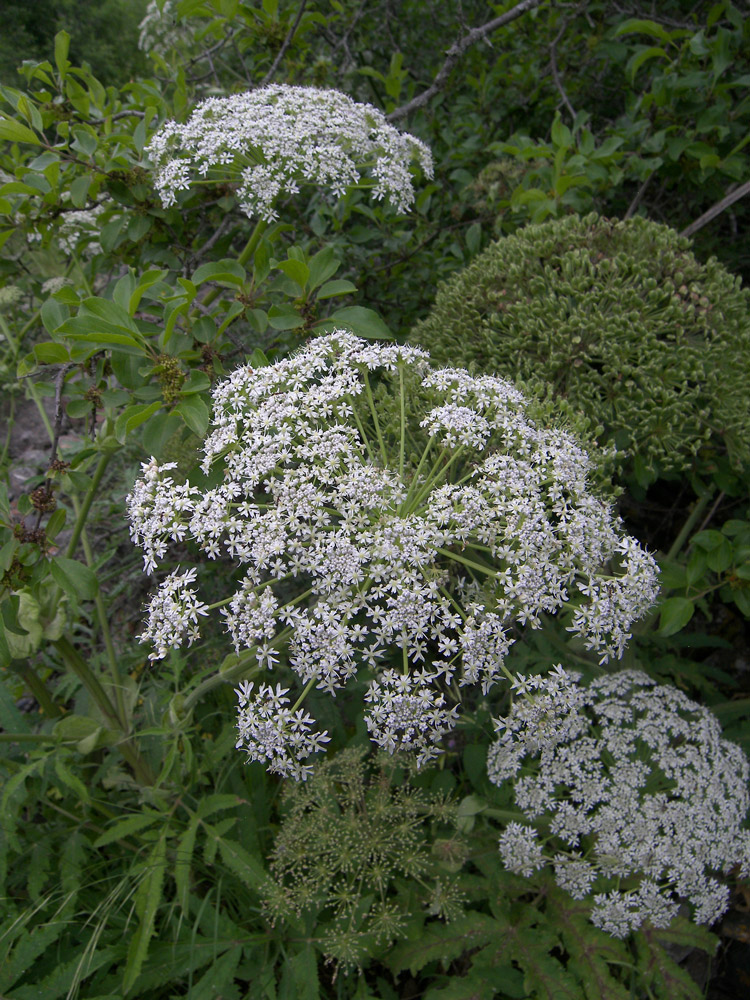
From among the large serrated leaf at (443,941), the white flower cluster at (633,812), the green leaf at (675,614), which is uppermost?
the green leaf at (675,614)

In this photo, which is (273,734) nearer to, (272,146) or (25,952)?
(25,952)

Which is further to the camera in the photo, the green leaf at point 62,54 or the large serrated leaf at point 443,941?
the green leaf at point 62,54

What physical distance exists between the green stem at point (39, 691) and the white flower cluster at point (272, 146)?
7.85 feet

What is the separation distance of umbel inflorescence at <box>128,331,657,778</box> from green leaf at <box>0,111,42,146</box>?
162cm

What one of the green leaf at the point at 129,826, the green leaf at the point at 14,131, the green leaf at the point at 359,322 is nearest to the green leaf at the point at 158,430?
the green leaf at the point at 359,322

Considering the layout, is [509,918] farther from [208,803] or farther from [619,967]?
[208,803]

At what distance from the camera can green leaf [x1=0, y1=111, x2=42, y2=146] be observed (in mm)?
2805

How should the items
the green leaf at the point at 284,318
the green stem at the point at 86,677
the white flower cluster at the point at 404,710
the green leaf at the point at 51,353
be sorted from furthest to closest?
1. the green stem at the point at 86,677
2. the green leaf at the point at 284,318
3. the green leaf at the point at 51,353
4. the white flower cluster at the point at 404,710

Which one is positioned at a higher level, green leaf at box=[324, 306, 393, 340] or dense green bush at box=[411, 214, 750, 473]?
dense green bush at box=[411, 214, 750, 473]

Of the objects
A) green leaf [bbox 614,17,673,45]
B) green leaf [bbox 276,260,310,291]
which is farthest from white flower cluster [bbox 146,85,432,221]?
green leaf [bbox 614,17,673,45]

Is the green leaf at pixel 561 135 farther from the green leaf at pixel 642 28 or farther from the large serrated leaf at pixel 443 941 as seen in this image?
the large serrated leaf at pixel 443 941

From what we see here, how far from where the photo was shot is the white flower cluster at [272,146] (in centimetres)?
288

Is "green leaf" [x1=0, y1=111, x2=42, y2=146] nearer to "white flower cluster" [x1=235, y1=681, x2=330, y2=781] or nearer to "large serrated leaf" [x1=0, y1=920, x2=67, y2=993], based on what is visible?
"white flower cluster" [x1=235, y1=681, x2=330, y2=781]

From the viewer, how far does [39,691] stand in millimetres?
3254
